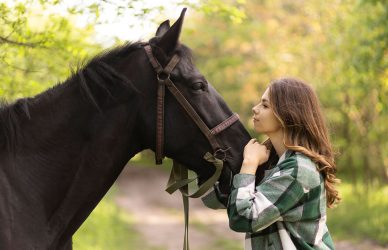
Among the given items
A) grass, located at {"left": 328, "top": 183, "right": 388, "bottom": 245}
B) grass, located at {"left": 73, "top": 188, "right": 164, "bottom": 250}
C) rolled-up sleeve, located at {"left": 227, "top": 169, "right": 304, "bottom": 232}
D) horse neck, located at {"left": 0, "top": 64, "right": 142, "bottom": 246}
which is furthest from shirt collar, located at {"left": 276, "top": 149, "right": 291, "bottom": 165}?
grass, located at {"left": 328, "top": 183, "right": 388, "bottom": 245}

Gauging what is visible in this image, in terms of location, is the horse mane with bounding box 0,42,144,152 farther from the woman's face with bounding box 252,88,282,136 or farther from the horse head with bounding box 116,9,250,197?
the woman's face with bounding box 252,88,282,136

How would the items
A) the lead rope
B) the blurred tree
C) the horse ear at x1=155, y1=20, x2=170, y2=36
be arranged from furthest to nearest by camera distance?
the blurred tree
the horse ear at x1=155, y1=20, x2=170, y2=36
the lead rope

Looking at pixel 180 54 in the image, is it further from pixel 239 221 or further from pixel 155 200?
pixel 155 200

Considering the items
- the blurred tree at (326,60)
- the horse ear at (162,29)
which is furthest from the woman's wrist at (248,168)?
the horse ear at (162,29)

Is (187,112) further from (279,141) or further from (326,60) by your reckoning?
(326,60)

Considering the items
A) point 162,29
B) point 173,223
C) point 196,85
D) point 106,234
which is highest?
point 162,29

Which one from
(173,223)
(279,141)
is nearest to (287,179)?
(279,141)

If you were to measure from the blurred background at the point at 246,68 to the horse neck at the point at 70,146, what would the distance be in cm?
28

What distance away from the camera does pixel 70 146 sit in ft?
9.00

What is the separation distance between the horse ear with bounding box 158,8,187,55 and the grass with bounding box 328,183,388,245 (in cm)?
760

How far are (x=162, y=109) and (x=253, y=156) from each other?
497mm

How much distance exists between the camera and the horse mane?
2.70 meters

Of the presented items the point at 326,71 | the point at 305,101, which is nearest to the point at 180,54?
the point at 305,101

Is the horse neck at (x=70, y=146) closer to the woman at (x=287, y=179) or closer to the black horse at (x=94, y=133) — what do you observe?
the black horse at (x=94, y=133)
